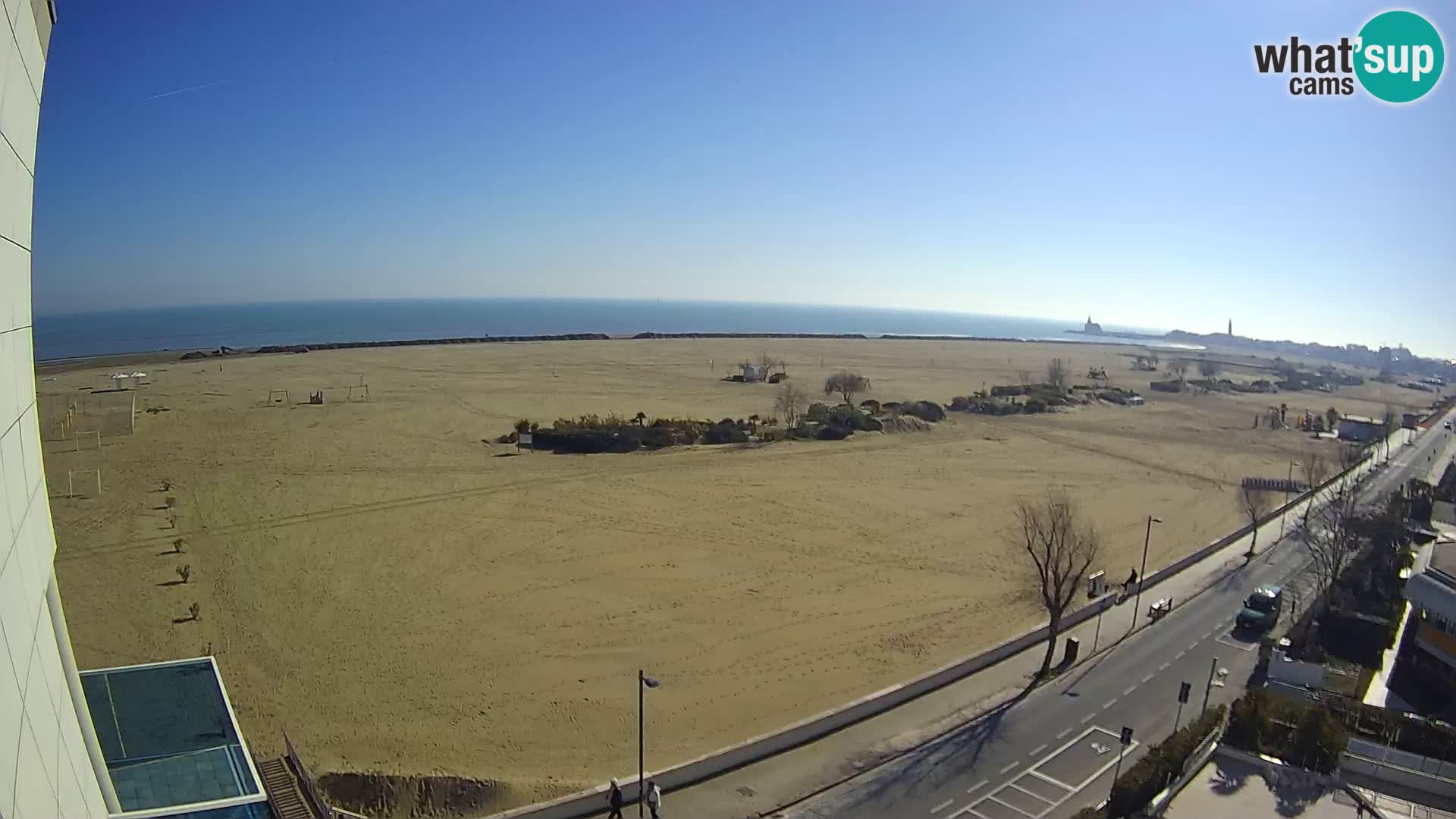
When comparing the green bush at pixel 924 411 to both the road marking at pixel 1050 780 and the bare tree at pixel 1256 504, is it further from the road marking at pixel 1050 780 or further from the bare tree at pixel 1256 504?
the road marking at pixel 1050 780

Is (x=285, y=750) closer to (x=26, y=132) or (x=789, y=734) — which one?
(x=789, y=734)

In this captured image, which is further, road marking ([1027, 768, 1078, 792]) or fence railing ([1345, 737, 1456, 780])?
road marking ([1027, 768, 1078, 792])

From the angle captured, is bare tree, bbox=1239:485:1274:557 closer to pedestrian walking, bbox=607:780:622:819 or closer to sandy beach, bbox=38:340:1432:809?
sandy beach, bbox=38:340:1432:809

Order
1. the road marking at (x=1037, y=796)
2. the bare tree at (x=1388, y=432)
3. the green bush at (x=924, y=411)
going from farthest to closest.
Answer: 1. the green bush at (x=924, y=411)
2. the bare tree at (x=1388, y=432)
3. the road marking at (x=1037, y=796)

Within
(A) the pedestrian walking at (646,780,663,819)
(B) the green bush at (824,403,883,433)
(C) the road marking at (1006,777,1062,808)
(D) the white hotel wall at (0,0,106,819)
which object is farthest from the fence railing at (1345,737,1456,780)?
(B) the green bush at (824,403,883,433)

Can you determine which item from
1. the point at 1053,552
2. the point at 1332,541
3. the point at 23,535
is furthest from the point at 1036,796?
the point at 1332,541

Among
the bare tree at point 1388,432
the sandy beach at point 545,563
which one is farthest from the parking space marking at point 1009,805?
the bare tree at point 1388,432
